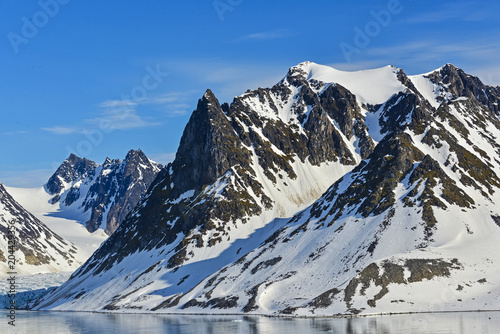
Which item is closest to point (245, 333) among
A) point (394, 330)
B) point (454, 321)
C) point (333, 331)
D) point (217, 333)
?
point (217, 333)

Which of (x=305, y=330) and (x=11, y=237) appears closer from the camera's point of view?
(x=11, y=237)

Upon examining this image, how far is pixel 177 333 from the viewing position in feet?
645

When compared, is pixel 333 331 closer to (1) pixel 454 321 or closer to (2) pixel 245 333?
(2) pixel 245 333

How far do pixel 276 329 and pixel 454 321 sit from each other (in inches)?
1790

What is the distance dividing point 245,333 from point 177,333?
1873 cm

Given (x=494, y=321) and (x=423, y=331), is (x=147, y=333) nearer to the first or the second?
(x=423, y=331)

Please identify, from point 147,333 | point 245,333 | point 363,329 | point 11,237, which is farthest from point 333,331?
point 11,237

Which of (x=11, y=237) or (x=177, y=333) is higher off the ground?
(x=11, y=237)

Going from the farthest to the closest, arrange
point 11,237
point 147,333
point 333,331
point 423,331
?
1. point 147,333
2. point 333,331
3. point 423,331
4. point 11,237

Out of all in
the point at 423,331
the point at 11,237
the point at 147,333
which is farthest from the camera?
the point at 147,333

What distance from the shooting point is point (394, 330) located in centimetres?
17888

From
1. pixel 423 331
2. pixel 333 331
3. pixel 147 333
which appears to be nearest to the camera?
pixel 423 331

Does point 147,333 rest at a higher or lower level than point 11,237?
lower

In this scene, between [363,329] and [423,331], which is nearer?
[423,331]
